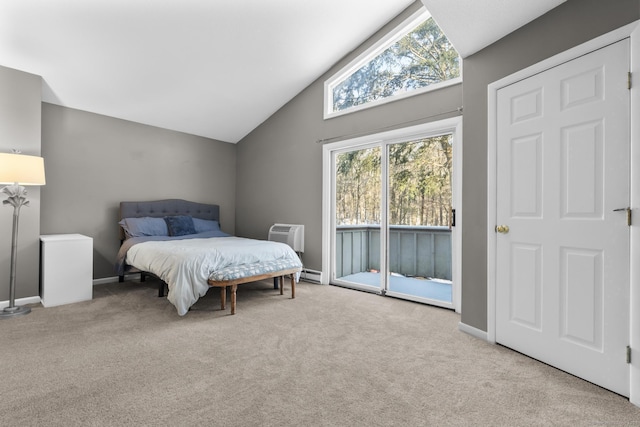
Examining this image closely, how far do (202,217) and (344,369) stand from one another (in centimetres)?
411

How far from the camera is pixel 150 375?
187cm

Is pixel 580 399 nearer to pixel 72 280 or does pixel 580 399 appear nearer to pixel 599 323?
pixel 599 323

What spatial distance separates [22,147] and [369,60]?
4105 mm

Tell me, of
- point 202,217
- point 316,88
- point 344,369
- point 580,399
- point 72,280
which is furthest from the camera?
point 202,217

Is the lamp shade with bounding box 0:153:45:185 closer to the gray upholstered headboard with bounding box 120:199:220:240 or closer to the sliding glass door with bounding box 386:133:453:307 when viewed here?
the gray upholstered headboard with bounding box 120:199:220:240

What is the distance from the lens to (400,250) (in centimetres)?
427

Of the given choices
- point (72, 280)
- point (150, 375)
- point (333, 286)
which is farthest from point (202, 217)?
point (150, 375)

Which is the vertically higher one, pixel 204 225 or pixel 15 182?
pixel 15 182

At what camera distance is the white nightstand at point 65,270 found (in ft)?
10.6

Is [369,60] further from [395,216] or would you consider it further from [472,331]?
[472,331]

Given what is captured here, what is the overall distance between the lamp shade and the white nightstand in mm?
664

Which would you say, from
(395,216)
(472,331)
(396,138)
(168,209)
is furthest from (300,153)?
(472,331)

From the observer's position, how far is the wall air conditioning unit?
181 inches

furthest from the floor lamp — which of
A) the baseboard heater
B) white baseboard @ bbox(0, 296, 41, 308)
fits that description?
the baseboard heater
